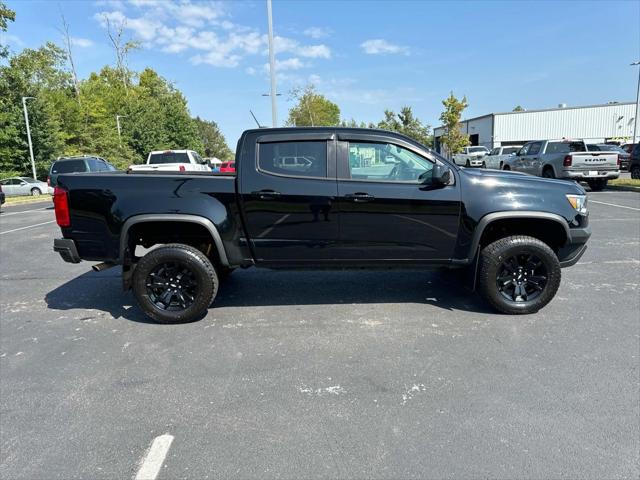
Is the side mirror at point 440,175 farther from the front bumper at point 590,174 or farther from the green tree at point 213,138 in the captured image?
the green tree at point 213,138

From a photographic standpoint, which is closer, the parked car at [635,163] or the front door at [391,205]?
the front door at [391,205]

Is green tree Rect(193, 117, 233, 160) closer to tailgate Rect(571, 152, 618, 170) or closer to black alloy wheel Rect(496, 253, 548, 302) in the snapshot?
tailgate Rect(571, 152, 618, 170)

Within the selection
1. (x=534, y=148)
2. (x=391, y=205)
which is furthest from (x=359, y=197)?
(x=534, y=148)

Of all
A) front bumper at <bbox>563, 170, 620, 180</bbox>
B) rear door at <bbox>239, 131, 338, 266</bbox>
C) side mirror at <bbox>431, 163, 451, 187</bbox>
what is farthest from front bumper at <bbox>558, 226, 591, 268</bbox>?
front bumper at <bbox>563, 170, 620, 180</bbox>

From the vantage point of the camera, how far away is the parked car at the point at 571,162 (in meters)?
16.0

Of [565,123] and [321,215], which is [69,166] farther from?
[565,123]

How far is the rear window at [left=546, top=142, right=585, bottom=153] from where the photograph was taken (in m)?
16.9

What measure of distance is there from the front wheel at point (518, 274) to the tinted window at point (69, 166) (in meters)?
16.4

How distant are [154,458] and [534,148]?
19259mm

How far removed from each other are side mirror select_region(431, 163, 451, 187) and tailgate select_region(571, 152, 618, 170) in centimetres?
1434

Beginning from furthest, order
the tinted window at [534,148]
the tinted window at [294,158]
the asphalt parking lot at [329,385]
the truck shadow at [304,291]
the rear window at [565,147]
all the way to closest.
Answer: the tinted window at [534,148] < the rear window at [565,147] < the truck shadow at [304,291] < the tinted window at [294,158] < the asphalt parking lot at [329,385]

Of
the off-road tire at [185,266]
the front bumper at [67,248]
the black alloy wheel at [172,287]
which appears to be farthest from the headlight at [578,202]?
the front bumper at [67,248]

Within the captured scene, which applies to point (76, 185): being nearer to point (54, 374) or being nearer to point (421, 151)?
point (54, 374)

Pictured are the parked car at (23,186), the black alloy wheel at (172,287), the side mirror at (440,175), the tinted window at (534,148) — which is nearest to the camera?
the side mirror at (440,175)
